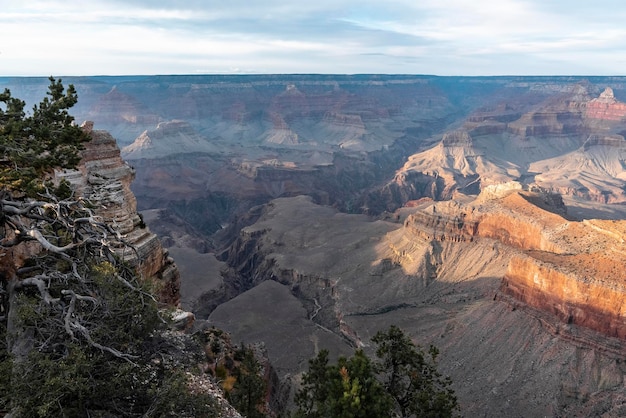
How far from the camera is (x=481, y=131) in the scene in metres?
192

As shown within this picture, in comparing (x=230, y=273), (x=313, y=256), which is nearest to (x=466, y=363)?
(x=313, y=256)

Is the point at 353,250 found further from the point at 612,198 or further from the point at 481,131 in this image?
the point at 481,131

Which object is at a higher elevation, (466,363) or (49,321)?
(49,321)

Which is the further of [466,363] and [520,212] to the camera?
[520,212]

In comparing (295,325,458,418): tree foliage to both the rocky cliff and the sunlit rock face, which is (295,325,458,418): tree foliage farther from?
the sunlit rock face

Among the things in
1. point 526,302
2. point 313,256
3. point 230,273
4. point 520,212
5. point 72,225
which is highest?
point 72,225

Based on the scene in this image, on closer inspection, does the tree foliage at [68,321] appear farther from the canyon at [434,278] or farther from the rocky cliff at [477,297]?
the rocky cliff at [477,297]

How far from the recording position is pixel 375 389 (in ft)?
54.3

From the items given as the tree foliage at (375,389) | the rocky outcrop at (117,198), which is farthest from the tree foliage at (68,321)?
the rocky outcrop at (117,198)

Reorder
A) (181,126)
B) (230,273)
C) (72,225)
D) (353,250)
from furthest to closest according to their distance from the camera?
1. (181,126)
2. (230,273)
3. (353,250)
4. (72,225)

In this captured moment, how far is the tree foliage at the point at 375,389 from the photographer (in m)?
16.4

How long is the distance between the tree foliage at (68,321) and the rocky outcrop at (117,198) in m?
7.75

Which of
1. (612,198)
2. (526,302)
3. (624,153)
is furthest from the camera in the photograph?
(624,153)

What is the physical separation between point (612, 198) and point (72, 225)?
506 feet
